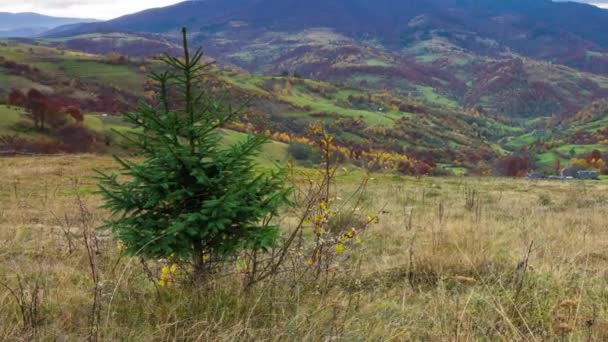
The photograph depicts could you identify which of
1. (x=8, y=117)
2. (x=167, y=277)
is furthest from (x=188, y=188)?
(x=8, y=117)

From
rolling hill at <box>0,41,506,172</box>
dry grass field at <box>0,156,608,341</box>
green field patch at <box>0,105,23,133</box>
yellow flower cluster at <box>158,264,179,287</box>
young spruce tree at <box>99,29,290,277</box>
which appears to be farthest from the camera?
rolling hill at <box>0,41,506,172</box>

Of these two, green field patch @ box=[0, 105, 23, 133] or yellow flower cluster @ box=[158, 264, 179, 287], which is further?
green field patch @ box=[0, 105, 23, 133]

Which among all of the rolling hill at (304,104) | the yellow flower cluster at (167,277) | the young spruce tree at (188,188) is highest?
the young spruce tree at (188,188)

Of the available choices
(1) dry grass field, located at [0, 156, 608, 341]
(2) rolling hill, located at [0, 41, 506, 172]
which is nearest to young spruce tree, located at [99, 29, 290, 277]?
(1) dry grass field, located at [0, 156, 608, 341]

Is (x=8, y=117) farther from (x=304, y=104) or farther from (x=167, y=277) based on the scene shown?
(x=304, y=104)

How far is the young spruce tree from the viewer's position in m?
3.82

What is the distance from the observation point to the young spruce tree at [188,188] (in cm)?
382

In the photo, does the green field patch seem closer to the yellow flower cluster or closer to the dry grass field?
the dry grass field

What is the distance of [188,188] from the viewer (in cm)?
395

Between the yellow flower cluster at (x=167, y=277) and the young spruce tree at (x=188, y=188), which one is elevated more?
the young spruce tree at (x=188, y=188)

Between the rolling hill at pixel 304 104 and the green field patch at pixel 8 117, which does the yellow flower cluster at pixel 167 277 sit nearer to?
the green field patch at pixel 8 117

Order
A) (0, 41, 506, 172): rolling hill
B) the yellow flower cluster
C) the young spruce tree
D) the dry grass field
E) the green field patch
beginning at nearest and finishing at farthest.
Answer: the dry grass field → the yellow flower cluster → the young spruce tree → the green field patch → (0, 41, 506, 172): rolling hill

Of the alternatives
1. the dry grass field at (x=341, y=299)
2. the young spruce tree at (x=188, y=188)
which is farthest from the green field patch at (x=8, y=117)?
the young spruce tree at (x=188, y=188)

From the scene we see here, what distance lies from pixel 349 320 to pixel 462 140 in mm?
127747
